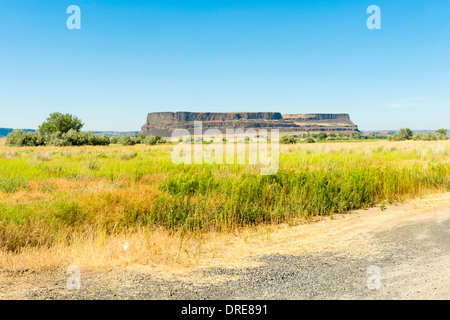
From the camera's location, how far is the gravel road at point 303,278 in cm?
425

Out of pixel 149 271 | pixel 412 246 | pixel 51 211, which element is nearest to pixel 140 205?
pixel 51 211

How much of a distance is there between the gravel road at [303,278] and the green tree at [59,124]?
62977 mm

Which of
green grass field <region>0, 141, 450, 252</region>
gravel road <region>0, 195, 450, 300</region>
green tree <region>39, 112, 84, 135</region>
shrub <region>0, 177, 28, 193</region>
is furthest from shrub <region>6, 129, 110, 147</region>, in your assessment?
gravel road <region>0, 195, 450, 300</region>

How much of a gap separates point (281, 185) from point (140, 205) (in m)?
4.88

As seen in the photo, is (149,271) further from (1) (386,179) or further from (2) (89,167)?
(2) (89,167)

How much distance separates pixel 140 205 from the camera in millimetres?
8102

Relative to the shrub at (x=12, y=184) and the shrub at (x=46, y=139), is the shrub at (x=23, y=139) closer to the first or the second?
the shrub at (x=46, y=139)

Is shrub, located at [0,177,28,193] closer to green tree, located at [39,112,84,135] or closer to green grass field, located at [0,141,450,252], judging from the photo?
green grass field, located at [0,141,450,252]

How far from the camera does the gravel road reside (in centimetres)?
425

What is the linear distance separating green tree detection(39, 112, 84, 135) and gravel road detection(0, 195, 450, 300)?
62977 mm

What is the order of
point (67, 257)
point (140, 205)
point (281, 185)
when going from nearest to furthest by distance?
point (67, 257), point (140, 205), point (281, 185)

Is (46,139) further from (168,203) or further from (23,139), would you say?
(168,203)

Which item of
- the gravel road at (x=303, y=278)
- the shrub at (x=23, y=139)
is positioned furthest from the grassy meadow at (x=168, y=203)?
the shrub at (x=23, y=139)
